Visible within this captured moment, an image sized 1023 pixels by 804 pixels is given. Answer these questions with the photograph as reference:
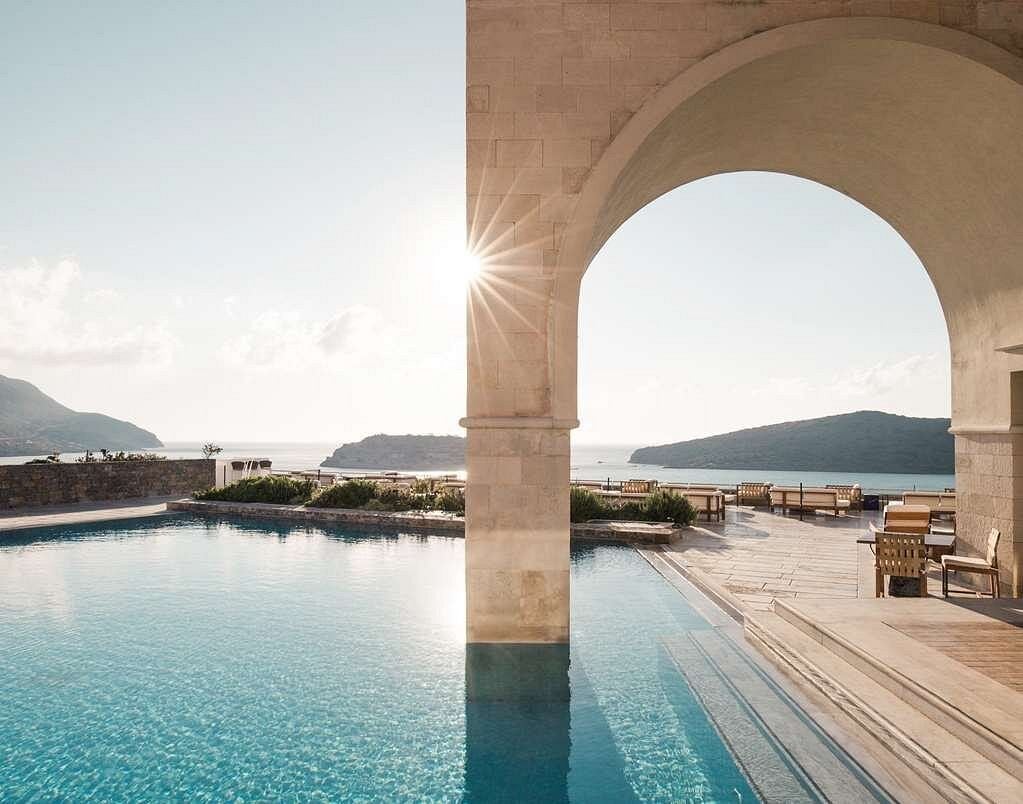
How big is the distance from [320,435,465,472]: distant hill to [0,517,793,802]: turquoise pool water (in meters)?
99.2

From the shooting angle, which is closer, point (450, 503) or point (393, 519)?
point (393, 519)

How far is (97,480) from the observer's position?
2052 centimetres

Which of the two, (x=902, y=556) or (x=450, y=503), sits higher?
(x=902, y=556)

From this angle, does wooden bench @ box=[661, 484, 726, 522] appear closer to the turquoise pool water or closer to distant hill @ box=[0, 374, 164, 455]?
the turquoise pool water

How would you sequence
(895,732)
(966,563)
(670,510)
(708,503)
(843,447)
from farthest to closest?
(843,447)
(708,503)
(670,510)
(966,563)
(895,732)

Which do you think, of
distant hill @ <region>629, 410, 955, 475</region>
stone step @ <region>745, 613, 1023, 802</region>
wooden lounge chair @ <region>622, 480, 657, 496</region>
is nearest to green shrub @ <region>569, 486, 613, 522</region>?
wooden lounge chair @ <region>622, 480, 657, 496</region>

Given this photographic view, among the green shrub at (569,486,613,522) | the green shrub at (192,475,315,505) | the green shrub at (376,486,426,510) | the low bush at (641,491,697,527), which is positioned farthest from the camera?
the green shrub at (192,475,315,505)

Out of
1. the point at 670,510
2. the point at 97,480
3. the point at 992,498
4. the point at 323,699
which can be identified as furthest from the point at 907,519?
the point at 97,480

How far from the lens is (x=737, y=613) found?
7586 millimetres

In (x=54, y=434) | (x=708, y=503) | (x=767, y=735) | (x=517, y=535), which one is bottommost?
(x=767, y=735)

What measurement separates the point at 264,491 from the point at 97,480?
660cm

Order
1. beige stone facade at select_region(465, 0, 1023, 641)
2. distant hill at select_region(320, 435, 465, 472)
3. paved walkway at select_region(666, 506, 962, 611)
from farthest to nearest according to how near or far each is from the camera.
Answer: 1. distant hill at select_region(320, 435, 465, 472)
2. paved walkway at select_region(666, 506, 962, 611)
3. beige stone facade at select_region(465, 0, 1023, 641)

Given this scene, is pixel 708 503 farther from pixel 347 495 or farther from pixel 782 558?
pixel 347 495

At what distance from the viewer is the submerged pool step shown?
3.98 metres
